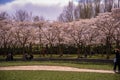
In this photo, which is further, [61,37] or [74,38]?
[61,37]

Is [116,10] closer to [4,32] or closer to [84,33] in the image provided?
[84,33]

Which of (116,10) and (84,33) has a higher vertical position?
(116,10)

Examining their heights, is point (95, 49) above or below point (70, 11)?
below

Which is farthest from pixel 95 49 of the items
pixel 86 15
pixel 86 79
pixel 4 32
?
pixel 86 79

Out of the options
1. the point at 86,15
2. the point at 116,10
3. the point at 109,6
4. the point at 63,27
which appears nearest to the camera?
the point at 116,10

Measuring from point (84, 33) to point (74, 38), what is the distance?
222 cm

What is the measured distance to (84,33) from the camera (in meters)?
49.7

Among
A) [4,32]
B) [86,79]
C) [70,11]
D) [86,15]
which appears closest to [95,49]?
[86,15]


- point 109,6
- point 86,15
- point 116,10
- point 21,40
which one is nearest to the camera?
point 116,10

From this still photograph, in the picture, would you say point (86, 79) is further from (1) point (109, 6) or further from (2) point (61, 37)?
(1) point (109, 6)

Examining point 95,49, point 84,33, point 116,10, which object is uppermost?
point 116,10

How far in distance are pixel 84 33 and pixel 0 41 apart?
19729 mm

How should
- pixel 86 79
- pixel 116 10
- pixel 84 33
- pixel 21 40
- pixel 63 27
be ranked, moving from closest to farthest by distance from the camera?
pixel 86 79 < pixel 116 10 < pixel 84 33 < pixel 63 27 < pixel 21 40

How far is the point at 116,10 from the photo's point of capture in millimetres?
36188
